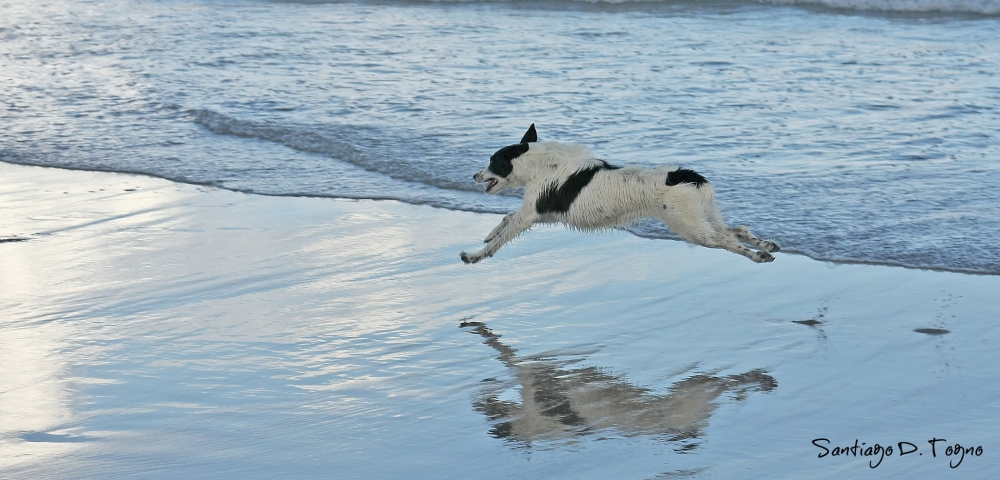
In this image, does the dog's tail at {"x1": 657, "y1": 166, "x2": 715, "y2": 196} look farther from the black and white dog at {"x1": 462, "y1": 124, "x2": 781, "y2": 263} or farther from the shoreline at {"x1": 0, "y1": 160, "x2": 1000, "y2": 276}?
the shoreline at {"x1": 0, "y1": 160, "x2": 1000, "y2": 276}

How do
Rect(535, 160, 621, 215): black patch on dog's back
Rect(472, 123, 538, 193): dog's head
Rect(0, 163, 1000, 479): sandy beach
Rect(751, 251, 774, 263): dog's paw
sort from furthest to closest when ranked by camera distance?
Rect(472, 123, 538, 193): dog's head → Rect(535, 160, 621, 215): black patch on dog's back → Rect(751, 251, 774, 263): dog's paw → Rect(0, 163, 1000, 479): sandy beach

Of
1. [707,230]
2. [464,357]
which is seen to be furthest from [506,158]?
[464,357]

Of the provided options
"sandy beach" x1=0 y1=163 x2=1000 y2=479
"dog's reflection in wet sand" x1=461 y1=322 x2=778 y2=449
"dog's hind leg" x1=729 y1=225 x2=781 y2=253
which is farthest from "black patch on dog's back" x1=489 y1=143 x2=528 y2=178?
"dog's reflection in wet sand" x1=461 y1=322 x2=778 y2=449

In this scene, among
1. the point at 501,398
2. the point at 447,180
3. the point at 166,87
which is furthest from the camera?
the point at 166,87

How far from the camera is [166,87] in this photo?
1248cm

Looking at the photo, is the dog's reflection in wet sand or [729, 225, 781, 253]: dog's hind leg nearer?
the dog's reflection in wet sand

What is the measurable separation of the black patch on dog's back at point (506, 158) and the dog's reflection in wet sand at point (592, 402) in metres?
1.73

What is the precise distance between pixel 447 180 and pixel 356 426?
4.46 meters

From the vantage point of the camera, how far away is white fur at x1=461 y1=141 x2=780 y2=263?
20.2 feet

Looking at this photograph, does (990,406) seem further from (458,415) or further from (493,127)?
(493,127)

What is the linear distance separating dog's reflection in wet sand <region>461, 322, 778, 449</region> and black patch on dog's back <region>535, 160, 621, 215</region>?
4.87 feet

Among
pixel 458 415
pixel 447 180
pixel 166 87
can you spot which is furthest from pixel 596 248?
pixel 166 87

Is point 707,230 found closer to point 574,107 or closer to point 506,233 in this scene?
point 506,233

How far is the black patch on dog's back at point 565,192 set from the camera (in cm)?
639
